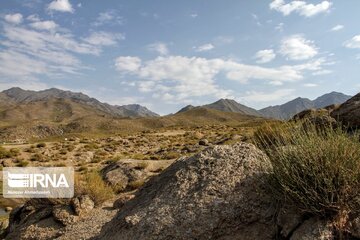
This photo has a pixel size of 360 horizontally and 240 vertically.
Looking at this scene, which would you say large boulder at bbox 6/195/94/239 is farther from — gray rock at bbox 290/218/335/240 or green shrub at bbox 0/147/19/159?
green shrub at bbox 0/147/19/159

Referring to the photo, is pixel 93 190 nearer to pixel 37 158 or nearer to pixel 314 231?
pixel 314 231

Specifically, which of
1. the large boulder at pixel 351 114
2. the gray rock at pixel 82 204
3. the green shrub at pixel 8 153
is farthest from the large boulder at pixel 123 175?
the green shrub at pixel 8 153

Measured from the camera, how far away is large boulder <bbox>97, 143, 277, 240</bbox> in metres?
6.41

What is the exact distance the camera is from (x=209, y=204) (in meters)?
6.74

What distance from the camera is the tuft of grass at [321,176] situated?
560 centimetres

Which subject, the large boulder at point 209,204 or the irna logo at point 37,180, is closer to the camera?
the large boulder at point 209,204

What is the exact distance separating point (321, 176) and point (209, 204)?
1943mm

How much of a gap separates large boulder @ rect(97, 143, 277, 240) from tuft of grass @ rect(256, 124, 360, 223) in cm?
53

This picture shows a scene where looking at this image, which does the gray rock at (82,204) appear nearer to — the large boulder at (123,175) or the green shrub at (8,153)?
the large boulder at (123,175)

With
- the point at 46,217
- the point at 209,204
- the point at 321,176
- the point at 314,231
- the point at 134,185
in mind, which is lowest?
the point at 46,217

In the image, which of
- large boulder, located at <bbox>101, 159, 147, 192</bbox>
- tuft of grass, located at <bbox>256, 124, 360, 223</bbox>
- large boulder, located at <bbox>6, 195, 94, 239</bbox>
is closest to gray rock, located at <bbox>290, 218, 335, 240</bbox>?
tuft of grass, located at <bbox>256, 124, 360, 223</bbox>

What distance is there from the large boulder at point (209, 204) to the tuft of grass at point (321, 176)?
530 mm

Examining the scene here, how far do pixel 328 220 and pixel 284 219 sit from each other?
2.23ft

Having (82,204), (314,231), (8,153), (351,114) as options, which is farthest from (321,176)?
(8,153)
